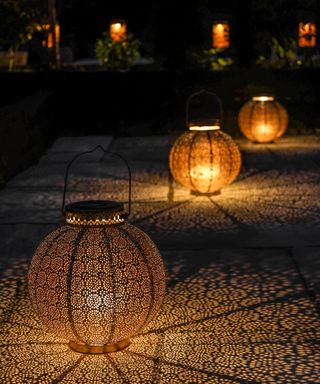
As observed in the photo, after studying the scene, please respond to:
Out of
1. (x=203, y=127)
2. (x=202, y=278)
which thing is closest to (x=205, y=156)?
(x=203, y=127)

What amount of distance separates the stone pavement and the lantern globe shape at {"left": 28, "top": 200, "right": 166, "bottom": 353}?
0.87 feet

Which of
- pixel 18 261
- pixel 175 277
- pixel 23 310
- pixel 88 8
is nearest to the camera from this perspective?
pixel 23 310

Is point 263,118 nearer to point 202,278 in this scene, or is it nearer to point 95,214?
point 202,278

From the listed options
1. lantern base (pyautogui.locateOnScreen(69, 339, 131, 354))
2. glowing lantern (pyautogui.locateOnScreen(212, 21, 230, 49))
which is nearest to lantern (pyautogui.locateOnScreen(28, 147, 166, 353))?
lantern base (pyautogui.locateOnScreen(69, 339, 131, 354))

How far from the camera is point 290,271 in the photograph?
750cm

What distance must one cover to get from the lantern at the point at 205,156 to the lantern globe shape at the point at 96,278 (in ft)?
16.6

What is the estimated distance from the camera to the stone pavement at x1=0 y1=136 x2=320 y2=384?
17.9 feet

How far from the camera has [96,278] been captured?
5258 mm

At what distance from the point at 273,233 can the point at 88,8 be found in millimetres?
34176

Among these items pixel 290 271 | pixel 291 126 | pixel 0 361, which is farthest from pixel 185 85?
pixel 0 361

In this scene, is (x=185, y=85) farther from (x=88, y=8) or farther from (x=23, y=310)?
(x=88, y=8)

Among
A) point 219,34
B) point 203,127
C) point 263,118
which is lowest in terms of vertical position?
point 263,118

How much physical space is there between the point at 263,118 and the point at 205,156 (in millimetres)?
5724

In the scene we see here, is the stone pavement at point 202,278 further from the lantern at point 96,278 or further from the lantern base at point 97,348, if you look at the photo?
the lantern at point 96,278
